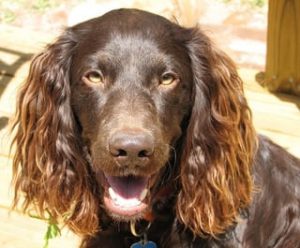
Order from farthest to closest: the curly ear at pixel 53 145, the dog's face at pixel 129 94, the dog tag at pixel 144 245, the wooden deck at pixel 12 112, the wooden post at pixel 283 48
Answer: the wooden post at pixel 283 48 < the wooden deck at pixel 12 112 < the dog tag at pixel 144 245 < the curly ear at pixel 53 145 < the dog's face at pixel 129 94

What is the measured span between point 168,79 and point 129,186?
0.47 m

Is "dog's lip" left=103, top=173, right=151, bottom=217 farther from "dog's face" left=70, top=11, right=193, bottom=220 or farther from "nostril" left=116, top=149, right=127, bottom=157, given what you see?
"nostril" left=116, top=149, right=127, bottom=157

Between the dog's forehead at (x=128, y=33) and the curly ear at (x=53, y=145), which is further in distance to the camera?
the curly ear at (x=53, y=145)

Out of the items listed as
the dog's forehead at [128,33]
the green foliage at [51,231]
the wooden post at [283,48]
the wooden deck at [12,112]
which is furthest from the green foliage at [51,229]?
the wooden post at [283,48]

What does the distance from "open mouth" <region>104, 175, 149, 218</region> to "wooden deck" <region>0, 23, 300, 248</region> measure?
109 centimetres

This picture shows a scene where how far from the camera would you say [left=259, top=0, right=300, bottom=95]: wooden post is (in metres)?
5.16

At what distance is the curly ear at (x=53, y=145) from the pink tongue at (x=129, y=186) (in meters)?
0.30

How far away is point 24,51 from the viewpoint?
5.88 meters

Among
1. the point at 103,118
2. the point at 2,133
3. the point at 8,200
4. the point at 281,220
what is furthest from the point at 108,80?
the point at 2,133

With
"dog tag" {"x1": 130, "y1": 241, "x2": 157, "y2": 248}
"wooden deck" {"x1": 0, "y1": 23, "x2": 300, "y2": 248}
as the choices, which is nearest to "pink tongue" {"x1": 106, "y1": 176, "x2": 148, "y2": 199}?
"dog tag" {"x1": 130, "y1": 241, "x2": 157, "y2": 248}

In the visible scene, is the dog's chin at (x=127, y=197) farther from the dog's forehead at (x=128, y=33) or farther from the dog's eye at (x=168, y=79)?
the dog's forehead at (x=128, y=33)

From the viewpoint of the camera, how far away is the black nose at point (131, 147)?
107 inches

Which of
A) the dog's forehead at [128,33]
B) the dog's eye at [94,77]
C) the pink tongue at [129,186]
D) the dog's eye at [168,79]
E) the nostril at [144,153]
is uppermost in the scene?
the dog's forehead at [128,33]

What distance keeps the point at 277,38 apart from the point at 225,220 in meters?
2.31
